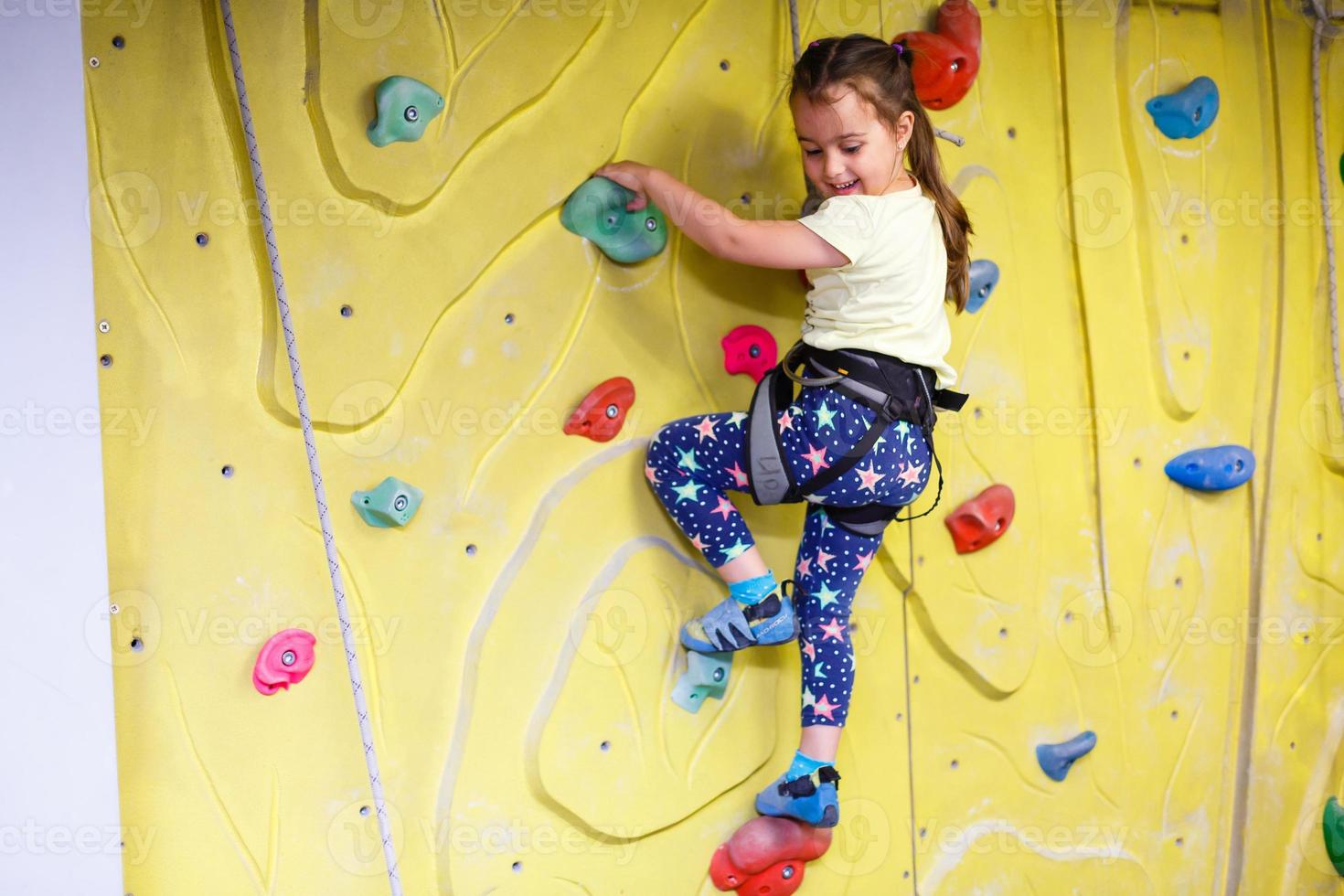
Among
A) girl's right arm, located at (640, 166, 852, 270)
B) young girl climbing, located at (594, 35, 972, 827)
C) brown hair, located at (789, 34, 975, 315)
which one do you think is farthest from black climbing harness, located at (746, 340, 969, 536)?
brown hair, located at (789, 34, 975, 315)

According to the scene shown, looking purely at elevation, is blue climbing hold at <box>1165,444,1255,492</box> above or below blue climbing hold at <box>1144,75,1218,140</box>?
below

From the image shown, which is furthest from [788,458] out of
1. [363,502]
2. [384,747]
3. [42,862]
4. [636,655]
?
[42,862]

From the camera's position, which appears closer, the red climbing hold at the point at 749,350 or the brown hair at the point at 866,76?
the brown hair at the point at 866,76

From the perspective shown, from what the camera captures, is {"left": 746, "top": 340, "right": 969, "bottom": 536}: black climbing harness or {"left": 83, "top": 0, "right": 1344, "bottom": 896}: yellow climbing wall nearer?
{"left": 83, "top": 0, "right": 1344, "bottom": 896}: yellow climbing wall

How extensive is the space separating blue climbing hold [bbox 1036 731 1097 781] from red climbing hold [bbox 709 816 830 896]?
0.55 meters

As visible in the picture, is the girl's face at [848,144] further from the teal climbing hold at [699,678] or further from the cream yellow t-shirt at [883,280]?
the teal climbing hold at [699,678]

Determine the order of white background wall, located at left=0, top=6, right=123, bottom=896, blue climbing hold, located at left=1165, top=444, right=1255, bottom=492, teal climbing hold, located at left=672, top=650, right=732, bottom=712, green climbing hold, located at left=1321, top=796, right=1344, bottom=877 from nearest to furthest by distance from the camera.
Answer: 1. white background wall, located at left=0, top=6, right=123, bottom=896
2. teal climbing hold, located at left=672, top=650, right=732, bottom=712
3. blue climbing hold, located at left=1165, top=444, right=1255, bottom=492
4. green climbing hold, located at left=1321, top=796, right=1344, bottom=877

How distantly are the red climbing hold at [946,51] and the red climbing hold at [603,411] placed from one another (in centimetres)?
77

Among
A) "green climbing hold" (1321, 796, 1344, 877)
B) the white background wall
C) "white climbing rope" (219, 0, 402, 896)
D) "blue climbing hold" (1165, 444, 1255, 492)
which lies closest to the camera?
the white background wall

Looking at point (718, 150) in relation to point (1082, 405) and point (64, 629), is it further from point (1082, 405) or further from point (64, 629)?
point (64, 629)

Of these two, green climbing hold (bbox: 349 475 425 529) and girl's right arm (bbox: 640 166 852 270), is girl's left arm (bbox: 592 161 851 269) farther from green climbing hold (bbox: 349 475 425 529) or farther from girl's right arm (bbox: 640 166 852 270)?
green climbing hold (bbox: 349 475 425 529)

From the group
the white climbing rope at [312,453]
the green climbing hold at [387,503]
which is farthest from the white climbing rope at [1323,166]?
the white climbing rope at [312,453]

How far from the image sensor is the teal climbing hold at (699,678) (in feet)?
7.16

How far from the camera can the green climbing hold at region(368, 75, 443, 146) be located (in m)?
1.88
